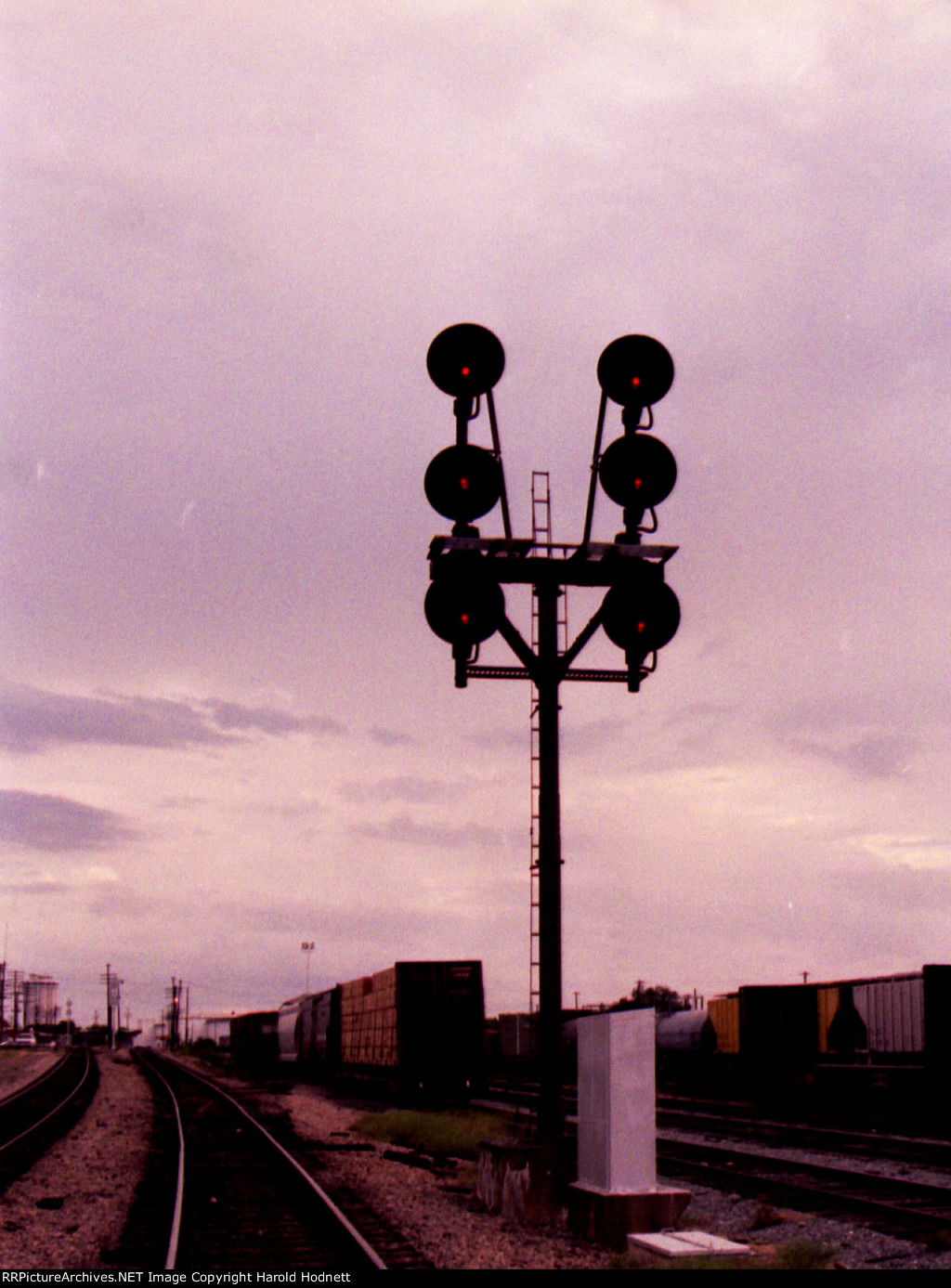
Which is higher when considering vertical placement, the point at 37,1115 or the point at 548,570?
the point at 548,570

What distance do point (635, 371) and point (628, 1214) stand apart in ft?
26.8

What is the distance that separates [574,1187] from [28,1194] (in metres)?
7.67

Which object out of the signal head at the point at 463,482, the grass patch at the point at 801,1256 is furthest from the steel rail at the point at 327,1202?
the signal head at the point at 463,482

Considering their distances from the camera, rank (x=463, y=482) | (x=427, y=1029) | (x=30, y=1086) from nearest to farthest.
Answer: (x=463, y=482) < (x=427, y=1029) < (x=30, y=1086)

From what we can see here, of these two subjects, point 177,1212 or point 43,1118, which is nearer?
point 177,1212

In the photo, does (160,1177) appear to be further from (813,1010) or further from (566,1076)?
(566,1076)

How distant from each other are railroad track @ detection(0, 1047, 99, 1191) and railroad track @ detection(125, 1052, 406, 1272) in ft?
8.09

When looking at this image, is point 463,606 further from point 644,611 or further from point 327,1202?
point 327,1202

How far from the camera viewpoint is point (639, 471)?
13.8m

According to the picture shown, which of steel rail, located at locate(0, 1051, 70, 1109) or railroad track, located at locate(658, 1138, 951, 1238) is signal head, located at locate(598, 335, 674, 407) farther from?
steel rail, located at locate(0, 1051, 70, 1109)

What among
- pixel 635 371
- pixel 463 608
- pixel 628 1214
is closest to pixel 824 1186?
pixel 628 1214

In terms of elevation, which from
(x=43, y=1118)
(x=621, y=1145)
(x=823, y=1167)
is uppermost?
(x=621, y=1145)

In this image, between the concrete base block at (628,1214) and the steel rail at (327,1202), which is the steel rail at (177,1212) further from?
the concrete base block at (628,1214)

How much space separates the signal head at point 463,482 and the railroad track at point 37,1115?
35.2ft
